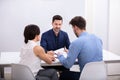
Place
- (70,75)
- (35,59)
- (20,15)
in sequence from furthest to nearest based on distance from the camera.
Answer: (20,15), (70,75), (35,59)

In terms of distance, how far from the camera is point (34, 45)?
107 inches

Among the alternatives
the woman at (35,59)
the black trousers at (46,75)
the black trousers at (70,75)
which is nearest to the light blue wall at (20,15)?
the black trousers at (70,75)

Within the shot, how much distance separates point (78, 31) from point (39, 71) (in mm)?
654

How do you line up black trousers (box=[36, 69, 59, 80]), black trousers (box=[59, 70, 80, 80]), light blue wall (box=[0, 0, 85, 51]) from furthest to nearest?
light blue wall (box=[0, 0, 85, 51])
black trousers (box=[59, 70, 80, 80])
black trousers (box=[36, 69, 59, 80])

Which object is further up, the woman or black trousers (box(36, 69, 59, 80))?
the woman

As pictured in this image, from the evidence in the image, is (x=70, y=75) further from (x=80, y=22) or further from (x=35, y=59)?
(x=80, y=22)

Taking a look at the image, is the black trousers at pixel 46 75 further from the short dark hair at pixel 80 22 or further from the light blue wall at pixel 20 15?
the light blue wall at pixel 20 15

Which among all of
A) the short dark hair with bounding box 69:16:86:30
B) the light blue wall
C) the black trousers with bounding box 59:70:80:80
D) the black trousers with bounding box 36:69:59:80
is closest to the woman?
the black trousers with bounding box 36:69:59:80

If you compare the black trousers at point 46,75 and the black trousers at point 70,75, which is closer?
the black trousers at point 46,75

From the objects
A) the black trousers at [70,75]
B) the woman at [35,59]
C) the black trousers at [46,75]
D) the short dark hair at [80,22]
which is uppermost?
the short dark hair at [80,22]

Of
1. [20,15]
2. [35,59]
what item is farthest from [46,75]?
[20,15]

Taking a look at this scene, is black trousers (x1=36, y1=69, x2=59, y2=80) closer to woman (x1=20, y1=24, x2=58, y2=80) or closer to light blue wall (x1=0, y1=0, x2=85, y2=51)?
woman (x1=20, y1=24, x2=58, y2=80)

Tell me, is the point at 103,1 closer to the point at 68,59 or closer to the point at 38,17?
the point at 38,17

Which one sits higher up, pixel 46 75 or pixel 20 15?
pixel 20 15
